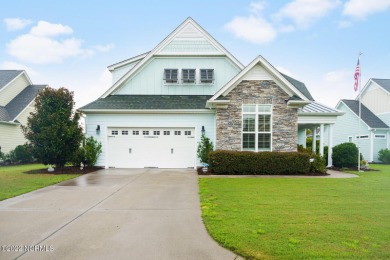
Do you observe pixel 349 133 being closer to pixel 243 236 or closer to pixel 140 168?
pixel 140 168

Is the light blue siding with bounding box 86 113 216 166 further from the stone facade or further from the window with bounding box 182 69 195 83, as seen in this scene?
the window with bounding box 182 69 195 83

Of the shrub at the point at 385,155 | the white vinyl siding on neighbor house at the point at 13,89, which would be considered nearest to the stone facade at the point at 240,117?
the shrub at the point at 385,155

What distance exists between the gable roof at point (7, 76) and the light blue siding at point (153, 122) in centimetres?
1198

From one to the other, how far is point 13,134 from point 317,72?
78.0 ft

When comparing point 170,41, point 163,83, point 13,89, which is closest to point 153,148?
point 163,83

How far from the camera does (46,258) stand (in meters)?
3.50

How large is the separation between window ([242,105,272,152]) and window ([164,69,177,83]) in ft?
17.8

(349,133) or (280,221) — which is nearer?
(280,221)

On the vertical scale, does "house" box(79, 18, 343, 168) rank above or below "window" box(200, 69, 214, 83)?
below

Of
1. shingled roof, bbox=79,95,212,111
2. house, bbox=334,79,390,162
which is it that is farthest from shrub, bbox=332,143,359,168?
shingled roof, bbox=79,95,212,111

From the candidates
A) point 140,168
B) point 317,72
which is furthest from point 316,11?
point 140,168

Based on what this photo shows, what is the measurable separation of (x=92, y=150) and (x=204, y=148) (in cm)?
638

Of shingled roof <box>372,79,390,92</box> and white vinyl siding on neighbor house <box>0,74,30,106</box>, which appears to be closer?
white vinyl siding on neighbor house <box>0,74,30,106</box>

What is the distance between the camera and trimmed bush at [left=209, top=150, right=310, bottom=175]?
12.0m
